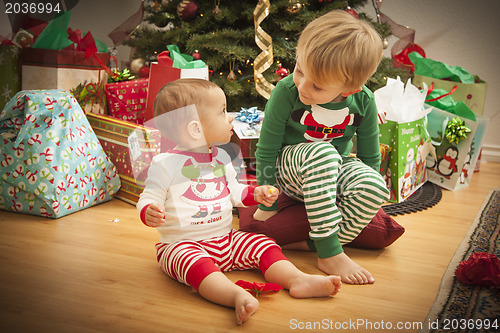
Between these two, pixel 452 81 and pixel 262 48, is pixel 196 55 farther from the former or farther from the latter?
pixel 452 81

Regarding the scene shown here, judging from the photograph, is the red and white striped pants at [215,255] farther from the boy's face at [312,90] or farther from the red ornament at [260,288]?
the boy's face at [312,90]

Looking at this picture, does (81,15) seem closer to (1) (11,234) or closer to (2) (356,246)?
(1) (11,234)

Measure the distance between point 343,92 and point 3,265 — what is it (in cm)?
87

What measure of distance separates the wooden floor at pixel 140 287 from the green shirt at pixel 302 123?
27 cm

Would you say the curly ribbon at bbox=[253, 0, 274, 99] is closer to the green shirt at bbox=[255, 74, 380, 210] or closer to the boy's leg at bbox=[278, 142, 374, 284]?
the green shirt at bbox=[255, 74, 380, 210]

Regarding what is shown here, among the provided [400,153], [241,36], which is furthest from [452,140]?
[241,36]

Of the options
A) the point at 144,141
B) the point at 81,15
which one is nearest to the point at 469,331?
the point at 144,141

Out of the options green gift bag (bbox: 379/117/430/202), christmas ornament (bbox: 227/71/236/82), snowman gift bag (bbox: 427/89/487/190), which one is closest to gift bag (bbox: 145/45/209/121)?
christmas ornament (bbox: 227/71/236/82)

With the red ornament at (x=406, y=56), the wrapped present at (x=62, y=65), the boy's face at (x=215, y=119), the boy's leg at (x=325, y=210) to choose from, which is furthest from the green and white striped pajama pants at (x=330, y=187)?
the red ornament at (x=406, y=56)

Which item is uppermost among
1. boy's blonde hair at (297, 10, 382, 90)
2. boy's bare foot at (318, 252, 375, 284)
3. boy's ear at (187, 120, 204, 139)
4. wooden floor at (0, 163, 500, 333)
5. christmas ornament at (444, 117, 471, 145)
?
boy's blonde hair at (297, 10, 382, 90)

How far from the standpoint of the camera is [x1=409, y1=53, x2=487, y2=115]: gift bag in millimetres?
2072

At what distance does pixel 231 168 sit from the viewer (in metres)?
1.10

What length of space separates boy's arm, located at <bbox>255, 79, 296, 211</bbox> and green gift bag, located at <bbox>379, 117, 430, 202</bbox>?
1.70 feet

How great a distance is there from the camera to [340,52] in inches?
38.9
